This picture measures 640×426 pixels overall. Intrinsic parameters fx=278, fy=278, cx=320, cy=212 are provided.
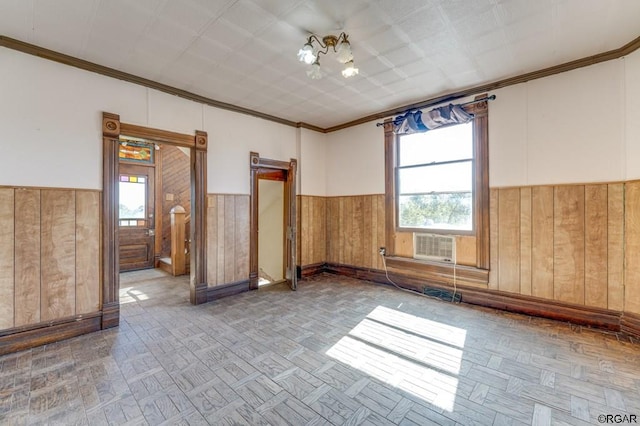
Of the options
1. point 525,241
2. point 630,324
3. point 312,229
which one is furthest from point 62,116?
point 630,324

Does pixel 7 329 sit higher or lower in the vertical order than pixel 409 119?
lower

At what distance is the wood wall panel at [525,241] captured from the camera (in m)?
3.43

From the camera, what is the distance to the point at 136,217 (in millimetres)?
6137

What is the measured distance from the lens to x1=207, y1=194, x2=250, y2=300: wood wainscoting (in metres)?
4.05

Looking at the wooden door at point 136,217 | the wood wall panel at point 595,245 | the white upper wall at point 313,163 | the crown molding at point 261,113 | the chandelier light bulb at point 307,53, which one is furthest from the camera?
the wooden door at point 136,217

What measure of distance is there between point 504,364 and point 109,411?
2.99 meters

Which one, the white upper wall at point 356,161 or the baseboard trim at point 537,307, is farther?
the white upper wall at point 356,161

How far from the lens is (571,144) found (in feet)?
10.4

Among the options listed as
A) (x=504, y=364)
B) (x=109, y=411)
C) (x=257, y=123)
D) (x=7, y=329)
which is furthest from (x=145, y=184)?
(x=504, y=364)

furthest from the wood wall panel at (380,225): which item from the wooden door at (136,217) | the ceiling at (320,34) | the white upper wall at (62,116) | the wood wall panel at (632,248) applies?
the wooden door at (136,217)

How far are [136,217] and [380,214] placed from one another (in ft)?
17.3

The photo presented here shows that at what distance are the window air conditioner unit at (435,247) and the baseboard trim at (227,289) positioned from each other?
274cm

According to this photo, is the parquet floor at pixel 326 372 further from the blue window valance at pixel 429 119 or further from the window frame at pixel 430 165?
the blue window valance at pixel 429 119

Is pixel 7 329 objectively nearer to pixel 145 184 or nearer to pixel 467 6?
pixel 145 184
